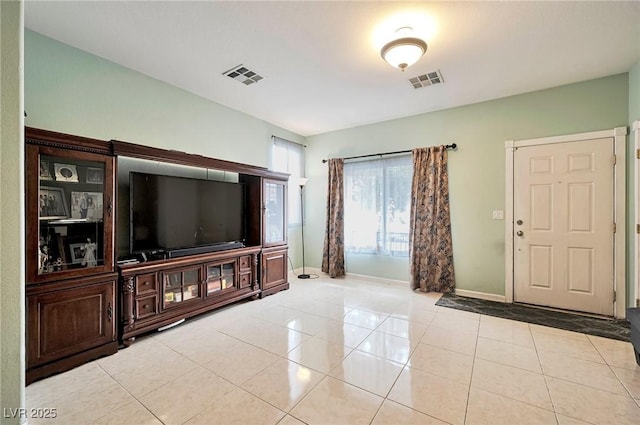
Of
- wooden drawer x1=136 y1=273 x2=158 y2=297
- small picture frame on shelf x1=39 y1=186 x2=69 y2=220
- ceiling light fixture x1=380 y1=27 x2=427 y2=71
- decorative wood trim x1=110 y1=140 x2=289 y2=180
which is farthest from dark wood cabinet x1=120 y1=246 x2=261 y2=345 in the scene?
ceiling light fixture x1=380 y1=27 x2=427 y2=71

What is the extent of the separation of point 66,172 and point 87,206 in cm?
31

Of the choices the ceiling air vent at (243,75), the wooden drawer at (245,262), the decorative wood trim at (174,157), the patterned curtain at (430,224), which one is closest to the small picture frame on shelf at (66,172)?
the decorative wood trim at (174,157)

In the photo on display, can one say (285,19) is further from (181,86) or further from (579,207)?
(579,207)

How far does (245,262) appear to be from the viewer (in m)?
3.64

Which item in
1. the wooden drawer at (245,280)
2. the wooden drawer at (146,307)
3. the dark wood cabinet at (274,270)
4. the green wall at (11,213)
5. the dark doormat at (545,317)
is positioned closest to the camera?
the green wall at (11,213)

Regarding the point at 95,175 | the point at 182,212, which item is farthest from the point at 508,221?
the point at 95,175

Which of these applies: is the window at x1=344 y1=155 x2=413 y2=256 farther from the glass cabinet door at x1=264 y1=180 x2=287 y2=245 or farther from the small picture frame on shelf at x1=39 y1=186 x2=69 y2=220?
the small picture frame on shelf at x1=39 y1=186 x2=69 y2=220

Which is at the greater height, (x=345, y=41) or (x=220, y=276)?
(x=345, y=41)

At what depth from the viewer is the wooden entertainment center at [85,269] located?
6.46ft

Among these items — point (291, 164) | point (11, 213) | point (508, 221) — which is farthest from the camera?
point (291, 164)

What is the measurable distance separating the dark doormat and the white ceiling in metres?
2.77

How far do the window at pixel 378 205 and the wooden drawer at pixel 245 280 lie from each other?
6.59 ft

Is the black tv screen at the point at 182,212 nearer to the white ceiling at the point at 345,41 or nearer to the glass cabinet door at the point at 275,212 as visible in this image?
the glass cabinet door at the point at 275,212

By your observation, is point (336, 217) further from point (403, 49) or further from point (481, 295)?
point (403, 49)
